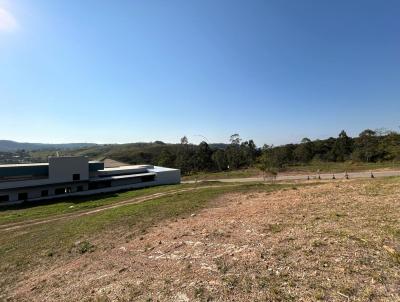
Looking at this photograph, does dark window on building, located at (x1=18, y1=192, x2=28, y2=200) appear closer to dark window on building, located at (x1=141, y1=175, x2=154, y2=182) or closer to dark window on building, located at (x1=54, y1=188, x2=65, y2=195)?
dark window on building, located at (x1=54, y1=188, x2=65, y2=195)

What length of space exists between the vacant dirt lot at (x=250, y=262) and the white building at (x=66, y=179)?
3568cm

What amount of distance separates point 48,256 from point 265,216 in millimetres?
10739

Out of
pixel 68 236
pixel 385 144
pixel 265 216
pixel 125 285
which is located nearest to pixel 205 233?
pixel 265 216

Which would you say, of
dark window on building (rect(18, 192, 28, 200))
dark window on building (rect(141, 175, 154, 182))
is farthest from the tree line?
dark window on building (rect(18, 192, 28, 200))

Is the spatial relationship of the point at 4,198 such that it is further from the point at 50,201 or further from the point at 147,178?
the point at 147,178

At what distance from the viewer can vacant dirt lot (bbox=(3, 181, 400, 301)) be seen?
6870 mm

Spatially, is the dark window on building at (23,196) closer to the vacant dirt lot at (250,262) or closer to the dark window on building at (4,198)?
the dark window on building at (4,198)

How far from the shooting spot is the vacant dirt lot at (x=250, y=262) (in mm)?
6870

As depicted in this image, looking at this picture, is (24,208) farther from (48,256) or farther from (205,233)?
(205,233)

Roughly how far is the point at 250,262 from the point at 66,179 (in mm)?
46150

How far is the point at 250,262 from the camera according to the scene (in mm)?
8594

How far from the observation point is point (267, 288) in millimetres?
6973

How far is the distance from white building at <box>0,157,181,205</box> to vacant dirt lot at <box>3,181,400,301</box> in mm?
35676

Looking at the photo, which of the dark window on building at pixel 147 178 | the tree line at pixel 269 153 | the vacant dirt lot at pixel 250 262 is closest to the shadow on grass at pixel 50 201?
the dark window on building at pixel 147 178
